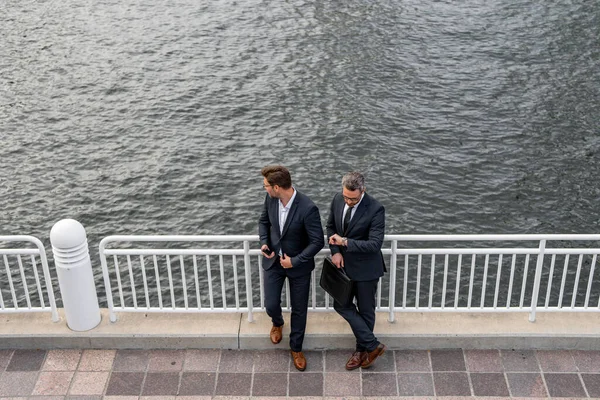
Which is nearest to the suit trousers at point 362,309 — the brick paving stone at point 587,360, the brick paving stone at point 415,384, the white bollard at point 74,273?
the brick paving stone at point 415,384

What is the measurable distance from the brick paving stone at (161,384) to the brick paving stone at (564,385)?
349 cm

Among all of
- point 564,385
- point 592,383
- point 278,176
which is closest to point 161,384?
point 278,176

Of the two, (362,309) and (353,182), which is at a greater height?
(353,182)

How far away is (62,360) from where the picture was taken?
23.8ft

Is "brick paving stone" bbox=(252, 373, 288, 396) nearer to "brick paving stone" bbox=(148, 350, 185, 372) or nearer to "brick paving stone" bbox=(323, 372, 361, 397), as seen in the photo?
"brick paving stone" bbox=(323, 372, 361, 397)

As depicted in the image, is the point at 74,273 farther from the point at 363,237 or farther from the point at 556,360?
the point at 556,360

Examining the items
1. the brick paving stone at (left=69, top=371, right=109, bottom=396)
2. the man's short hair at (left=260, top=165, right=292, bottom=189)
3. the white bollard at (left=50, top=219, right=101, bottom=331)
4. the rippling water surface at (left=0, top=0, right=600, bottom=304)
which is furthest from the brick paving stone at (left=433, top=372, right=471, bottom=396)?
the rippling water surface at (left=0, top=0, right=600, bottom=304)

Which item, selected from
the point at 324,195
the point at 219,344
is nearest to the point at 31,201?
the point at 324,195

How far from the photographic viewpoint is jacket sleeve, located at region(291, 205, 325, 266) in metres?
6.66

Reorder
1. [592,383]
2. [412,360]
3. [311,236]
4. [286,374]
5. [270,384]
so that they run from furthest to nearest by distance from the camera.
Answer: [412,360], [286,374], [270,384], [592,383], [311,236]

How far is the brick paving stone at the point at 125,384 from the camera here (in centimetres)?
685

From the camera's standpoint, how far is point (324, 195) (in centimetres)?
1481

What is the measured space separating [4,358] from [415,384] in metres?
4.06

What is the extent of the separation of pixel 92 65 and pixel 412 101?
29.4ft
